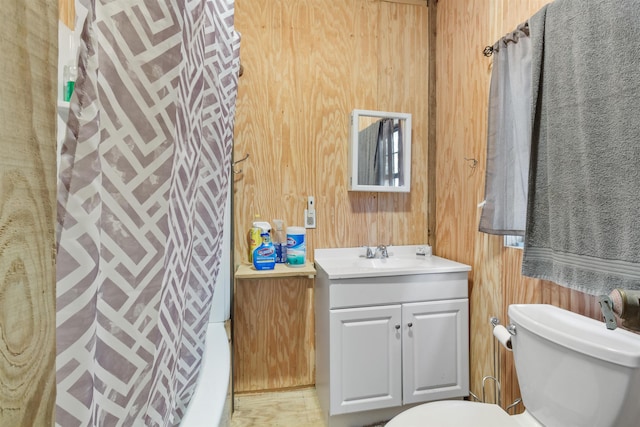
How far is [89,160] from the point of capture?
35 cm

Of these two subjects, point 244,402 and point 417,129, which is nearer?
point 244,402

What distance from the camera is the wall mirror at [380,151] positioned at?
5.99ft

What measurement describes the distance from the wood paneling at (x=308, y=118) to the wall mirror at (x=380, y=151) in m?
0.09

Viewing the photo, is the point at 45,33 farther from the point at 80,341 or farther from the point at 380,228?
the point at 380,228

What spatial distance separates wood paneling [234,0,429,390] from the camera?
1776 millimetres

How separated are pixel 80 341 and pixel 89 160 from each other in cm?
21

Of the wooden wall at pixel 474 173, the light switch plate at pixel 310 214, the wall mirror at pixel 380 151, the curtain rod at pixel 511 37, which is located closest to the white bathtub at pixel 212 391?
the light switch plate at pixel 310 214

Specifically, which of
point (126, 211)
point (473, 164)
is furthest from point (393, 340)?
point (126, 211)

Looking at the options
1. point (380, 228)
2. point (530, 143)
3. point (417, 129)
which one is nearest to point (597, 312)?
point (530, 143)

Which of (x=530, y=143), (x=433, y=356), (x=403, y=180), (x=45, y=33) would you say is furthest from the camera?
(x=403, y=180)

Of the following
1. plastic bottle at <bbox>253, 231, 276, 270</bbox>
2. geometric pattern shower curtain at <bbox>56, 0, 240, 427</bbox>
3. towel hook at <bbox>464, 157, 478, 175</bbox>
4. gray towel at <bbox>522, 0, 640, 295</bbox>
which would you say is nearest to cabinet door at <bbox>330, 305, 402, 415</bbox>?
plastic bottle at <bbox>253, 231, 276, 270</bbox>

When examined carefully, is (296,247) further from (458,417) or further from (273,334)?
(458,417)

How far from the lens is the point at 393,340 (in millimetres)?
1492

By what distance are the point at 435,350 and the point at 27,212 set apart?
1.69m
